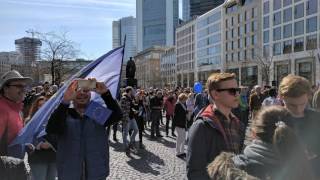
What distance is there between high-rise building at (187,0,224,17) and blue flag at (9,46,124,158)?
183 metres

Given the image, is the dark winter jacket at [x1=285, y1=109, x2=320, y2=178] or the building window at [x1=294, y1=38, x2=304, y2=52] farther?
the building window at [x1=294, y1=38, x2=304, y2=52]

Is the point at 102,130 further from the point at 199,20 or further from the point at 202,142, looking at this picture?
the point at 199,20

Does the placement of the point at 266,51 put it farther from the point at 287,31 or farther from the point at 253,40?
the point at 253,40

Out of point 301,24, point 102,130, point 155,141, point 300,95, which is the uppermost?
point 301,24

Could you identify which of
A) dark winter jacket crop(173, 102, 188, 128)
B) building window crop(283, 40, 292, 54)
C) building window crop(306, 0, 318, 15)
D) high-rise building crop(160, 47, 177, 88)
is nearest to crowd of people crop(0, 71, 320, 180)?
dark winter jacket crop(173, 102, 188, 128)

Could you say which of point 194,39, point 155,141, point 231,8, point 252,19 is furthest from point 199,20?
point 155,141

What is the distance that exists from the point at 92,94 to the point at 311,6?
8461 centimetres

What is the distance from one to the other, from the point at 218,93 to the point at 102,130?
1.14m

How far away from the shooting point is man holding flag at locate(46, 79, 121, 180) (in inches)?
163

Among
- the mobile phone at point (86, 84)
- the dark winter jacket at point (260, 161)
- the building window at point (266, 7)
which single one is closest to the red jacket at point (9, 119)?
the mobile phone at point (86, 84)

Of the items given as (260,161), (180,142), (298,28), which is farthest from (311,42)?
(260,161)

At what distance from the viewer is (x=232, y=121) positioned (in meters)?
3.71

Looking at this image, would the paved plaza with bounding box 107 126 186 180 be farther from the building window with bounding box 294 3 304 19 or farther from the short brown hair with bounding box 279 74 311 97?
the building window with bounding box 294 3 304 19

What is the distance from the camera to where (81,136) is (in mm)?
4168
